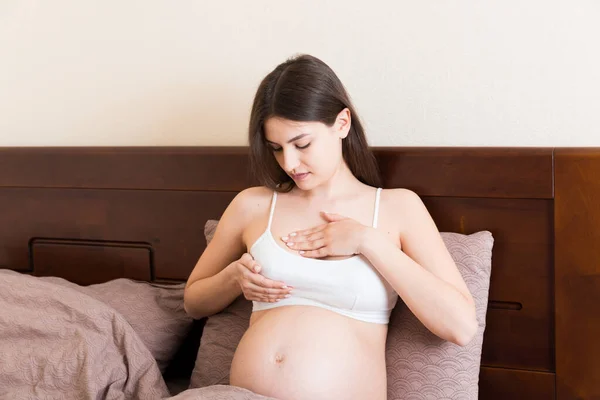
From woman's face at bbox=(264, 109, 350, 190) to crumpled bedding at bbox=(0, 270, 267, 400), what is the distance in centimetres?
58

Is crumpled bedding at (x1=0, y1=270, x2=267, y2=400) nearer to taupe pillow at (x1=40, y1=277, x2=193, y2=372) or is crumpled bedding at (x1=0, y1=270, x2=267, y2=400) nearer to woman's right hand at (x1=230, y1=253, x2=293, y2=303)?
taupe pillow at (x1=40, y1=277, x2=193, y2=372)

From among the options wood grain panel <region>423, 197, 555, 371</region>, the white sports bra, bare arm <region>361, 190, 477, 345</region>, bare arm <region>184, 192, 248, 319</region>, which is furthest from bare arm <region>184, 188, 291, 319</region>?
wood grain panel <region>423, 197, 555, 371</region>

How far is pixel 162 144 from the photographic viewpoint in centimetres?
232

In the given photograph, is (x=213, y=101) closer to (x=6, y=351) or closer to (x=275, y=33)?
(x=275, y=33)

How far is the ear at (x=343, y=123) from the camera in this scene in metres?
1.71

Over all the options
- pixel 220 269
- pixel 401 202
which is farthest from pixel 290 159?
pixel 220 269

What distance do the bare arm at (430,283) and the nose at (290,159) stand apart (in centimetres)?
22

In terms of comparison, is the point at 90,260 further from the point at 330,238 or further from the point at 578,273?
the point at 578,273

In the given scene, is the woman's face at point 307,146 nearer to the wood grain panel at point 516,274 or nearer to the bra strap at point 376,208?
the bra strap at point 376,208

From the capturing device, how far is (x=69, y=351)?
1.79m

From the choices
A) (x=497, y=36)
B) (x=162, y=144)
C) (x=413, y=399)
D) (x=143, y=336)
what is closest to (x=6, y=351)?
(x=143, y=336)

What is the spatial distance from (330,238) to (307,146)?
21cm

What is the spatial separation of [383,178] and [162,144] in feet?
2.46

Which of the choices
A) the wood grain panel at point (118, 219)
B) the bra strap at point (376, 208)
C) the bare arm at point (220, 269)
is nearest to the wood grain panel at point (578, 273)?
the bra strap at point (376, 208)
